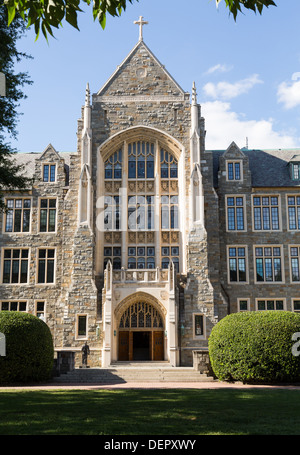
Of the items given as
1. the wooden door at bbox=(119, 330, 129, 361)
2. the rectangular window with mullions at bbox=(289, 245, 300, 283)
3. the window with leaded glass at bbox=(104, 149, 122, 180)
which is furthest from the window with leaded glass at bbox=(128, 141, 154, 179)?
the rectangular window with mullions at bbox=(289, 245, 300, 283)

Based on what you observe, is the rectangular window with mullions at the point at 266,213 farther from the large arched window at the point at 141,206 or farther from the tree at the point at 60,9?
the tree at the point at 60,9

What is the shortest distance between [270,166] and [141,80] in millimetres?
9870

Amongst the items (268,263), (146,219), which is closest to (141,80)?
(146,219)

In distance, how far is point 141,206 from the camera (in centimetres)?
3109

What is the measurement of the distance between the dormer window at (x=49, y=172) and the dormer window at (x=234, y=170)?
1078 cm

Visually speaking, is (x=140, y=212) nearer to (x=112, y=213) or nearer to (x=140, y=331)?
(x=112, y=213)

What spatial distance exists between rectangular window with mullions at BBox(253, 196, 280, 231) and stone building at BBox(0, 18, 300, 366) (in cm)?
6

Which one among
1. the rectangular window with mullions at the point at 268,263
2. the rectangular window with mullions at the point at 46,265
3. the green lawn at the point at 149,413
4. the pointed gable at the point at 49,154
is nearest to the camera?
the green lawn at the point at 149,413

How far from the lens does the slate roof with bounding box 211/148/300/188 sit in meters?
32.3

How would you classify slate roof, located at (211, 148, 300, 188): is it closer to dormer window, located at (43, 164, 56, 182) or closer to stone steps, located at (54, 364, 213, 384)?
dormer window, located at (43, 164, 56, 182)

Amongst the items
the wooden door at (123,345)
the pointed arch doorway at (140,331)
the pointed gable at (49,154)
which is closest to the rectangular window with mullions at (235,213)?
the pointed arch doorway at (140,331)

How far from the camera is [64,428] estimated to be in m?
8.69

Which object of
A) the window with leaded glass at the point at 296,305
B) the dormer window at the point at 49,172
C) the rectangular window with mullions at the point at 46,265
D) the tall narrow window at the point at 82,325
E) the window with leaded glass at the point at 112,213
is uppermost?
the dormer window at the point at 49,172

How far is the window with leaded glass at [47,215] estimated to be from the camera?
31406 millimetres
